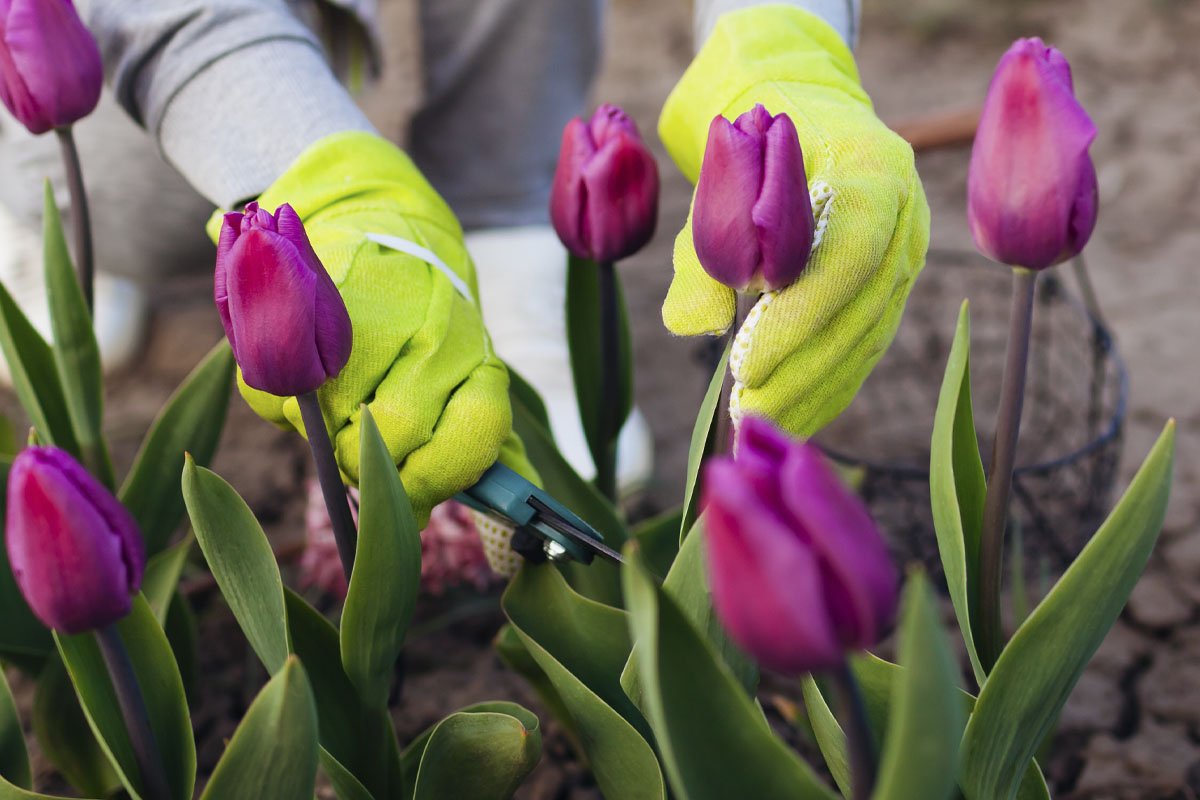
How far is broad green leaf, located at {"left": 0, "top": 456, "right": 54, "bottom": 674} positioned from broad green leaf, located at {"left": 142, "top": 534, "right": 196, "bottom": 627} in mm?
86

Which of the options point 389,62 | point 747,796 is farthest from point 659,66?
point 747,796

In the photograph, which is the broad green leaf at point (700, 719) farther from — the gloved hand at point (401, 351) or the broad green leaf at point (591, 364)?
the broad green leaf at point (591, 364)

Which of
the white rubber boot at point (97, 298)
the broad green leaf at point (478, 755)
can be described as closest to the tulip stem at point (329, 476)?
the broad green leaf at point (478, 755)

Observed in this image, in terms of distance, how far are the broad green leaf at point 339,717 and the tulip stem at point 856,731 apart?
359mm

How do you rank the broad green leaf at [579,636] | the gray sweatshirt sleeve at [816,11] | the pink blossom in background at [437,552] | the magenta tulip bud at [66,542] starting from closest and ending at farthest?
the magenta tulip bud at [66,542] → the broad green leaf at [579,636] → the gray sweatshirt sleeve at [816,11] → the pink blossom in background at [437,552]

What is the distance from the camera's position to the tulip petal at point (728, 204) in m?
0.64

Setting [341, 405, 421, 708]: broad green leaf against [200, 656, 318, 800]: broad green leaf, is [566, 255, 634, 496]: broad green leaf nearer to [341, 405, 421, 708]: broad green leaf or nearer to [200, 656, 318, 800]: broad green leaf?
[341, 405, 421, 708]: broad green leaf

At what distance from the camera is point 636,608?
17.9 inches

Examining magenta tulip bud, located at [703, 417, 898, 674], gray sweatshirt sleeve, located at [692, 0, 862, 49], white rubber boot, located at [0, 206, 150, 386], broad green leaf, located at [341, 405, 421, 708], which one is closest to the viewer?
magenta tulip bud, located at [703, 417, 898, 674]

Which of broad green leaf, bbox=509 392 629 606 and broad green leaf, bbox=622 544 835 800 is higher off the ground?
broad green leaf, bbox=622 544 835 800

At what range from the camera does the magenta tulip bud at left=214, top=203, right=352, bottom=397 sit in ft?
1.99

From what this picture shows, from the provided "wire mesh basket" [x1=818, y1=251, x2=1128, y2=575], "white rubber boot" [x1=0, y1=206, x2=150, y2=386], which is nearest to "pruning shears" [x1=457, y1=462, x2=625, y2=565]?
"wire mesh basket" [x1=818, y1=251, x2=1128, y2=575]

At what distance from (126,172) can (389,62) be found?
137 centimetres

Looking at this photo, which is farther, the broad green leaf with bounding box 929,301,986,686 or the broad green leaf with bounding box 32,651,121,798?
the broad green leaf with bounding box 32,651,121,798
